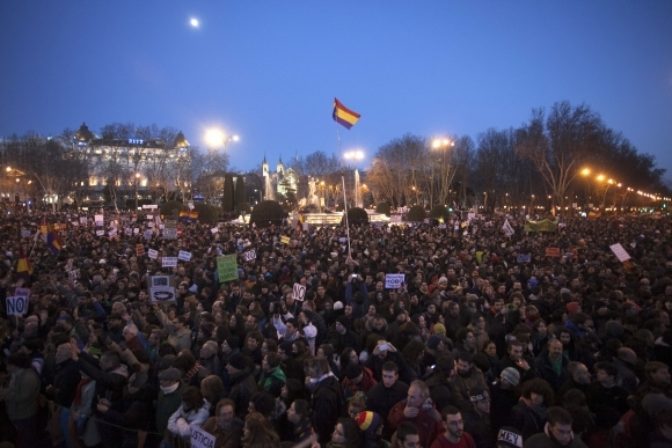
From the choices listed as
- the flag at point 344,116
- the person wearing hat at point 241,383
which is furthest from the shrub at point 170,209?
the person wearing hat at point 241,383

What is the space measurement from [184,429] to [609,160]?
65555 millimetres

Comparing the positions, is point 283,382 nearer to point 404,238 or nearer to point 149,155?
point 404,238

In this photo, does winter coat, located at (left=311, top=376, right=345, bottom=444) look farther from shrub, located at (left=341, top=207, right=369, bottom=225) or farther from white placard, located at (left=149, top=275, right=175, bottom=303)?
shrub, located at (left=341, top=207, right=369, bottom=225)

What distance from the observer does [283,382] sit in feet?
17.3

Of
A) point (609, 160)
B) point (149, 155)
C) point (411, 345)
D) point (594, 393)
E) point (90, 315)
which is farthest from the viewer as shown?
A: point (149, 155)

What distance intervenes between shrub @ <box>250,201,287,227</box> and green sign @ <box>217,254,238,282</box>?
78.1ft

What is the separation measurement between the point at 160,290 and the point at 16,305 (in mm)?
2602

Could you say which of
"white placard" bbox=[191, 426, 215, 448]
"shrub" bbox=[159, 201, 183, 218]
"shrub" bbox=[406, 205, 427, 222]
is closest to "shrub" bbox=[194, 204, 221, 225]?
"shrub" bbox=[159, 201, 183, 218]

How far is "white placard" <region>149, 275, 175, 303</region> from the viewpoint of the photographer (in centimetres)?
989

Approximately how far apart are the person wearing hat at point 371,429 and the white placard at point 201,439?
4.29 feet

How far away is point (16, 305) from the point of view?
852 centimetres

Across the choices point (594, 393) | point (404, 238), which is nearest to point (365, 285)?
point (594, 393)

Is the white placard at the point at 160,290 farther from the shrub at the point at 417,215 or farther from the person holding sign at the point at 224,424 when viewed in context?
the shrub at the point at 417,215

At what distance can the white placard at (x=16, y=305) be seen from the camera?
8.47 meters
